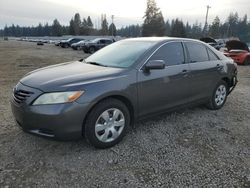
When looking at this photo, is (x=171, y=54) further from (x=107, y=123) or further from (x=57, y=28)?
(x=57, y=28)

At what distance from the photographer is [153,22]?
6141cm

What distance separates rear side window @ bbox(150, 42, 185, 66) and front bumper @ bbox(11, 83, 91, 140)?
1584mm

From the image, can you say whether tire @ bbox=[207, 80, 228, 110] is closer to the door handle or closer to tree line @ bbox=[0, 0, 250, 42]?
the door handle

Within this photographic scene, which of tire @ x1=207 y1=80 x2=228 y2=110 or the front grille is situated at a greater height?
the front grille

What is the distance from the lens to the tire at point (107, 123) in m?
3.46

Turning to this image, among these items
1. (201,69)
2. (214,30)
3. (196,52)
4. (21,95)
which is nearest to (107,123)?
(21,95)

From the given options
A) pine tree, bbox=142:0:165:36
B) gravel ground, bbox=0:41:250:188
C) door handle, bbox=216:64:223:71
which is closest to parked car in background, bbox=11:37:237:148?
door handle, bbox=216:64:223:71

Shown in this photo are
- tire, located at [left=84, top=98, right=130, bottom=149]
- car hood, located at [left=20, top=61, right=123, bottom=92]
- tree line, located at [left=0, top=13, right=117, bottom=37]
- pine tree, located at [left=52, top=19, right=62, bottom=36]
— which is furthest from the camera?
pine tree, located at [left=52, top=19, right=62, bottom=36]

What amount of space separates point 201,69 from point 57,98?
116 inches

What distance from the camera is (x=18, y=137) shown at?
4.03 m

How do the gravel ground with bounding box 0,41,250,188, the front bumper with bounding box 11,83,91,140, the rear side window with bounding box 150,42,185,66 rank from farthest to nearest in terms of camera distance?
the rear side window with bounding box 150,42,185,66 < the front bumper with bounding box 11,83,91,140 < the gravel ground with bounding box 0,41,250,188

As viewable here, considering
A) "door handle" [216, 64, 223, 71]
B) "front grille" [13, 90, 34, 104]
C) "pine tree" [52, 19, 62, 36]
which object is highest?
"pine tree" [52, 19, 62, 36]

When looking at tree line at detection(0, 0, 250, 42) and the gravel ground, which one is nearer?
the gravel ground

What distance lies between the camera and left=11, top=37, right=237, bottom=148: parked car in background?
3.25m
